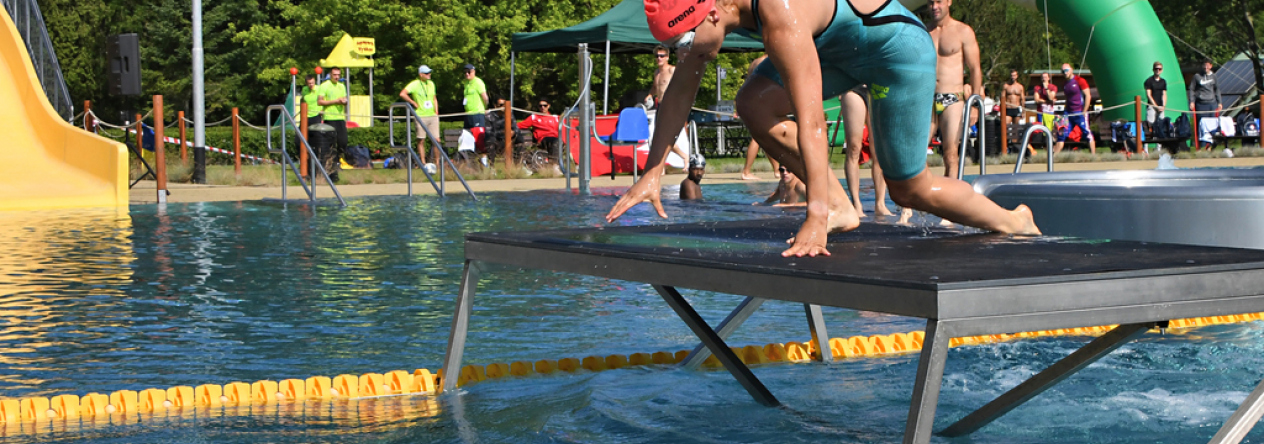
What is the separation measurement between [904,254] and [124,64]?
16.6 metres

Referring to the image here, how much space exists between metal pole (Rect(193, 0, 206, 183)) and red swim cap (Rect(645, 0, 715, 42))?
1510cm

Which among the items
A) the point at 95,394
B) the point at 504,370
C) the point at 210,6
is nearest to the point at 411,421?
the point at 504,370

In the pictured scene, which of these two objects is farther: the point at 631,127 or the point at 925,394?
the point at 631,127

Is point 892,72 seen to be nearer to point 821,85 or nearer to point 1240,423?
point 821,85

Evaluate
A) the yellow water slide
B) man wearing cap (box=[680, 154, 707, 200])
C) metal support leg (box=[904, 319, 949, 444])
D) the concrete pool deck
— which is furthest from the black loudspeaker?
metal support leg (box=[904, 319, 949, 444])

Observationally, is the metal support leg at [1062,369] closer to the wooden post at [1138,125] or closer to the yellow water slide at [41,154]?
the yellow water slide at [41,154]

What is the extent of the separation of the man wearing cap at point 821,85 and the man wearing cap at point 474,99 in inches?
619

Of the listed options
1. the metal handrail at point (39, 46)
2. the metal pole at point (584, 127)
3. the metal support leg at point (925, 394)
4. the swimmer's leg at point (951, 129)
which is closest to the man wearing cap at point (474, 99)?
the metal pole at point (584, 127)

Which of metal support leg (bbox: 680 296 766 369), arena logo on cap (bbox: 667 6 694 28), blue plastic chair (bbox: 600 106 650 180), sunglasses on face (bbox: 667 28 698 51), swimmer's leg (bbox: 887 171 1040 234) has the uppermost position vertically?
arena logo on cap (bbox: 667 6 694 28)

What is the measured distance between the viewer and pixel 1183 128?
2186 centimetres

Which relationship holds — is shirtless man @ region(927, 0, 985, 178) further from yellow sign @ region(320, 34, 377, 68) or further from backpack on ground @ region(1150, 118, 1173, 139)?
yellow sign @ region(320, 34, 377, 68)

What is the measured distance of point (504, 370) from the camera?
4242 millimetres

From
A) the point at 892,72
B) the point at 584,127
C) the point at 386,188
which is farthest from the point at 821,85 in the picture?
the point at 386,188

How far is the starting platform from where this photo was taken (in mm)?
2320
